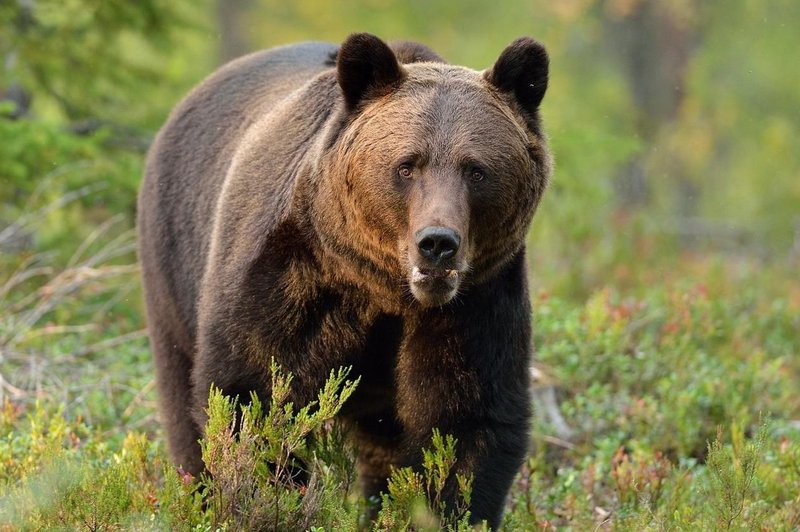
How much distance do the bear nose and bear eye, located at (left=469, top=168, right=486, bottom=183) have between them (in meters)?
0.35

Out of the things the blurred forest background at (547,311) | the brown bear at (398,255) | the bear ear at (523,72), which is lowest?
the blurred forest background at (547,311)

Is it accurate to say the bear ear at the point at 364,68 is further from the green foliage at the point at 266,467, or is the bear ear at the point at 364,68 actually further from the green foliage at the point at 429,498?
the green foliage at the point at 429,498

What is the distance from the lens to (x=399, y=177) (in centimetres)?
458

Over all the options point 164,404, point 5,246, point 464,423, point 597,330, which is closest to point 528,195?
point 464,423

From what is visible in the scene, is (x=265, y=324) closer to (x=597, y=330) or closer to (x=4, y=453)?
(x=4, y=453)

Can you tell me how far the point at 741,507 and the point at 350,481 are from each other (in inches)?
63.1

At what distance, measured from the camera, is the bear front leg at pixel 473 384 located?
4.88 meters

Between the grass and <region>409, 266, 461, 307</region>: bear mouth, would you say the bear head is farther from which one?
the grass

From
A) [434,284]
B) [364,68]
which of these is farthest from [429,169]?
[364,68]

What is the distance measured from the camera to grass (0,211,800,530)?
4559mm

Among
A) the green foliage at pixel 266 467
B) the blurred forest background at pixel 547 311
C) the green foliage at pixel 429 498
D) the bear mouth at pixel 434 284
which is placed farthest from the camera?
the blurred forest background at pixel 547 311

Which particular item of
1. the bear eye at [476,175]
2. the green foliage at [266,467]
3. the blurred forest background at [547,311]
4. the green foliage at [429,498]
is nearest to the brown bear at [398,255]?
the bear eye at [476,175]

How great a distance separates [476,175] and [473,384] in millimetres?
870

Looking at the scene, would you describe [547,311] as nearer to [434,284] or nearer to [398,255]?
[398,255]
